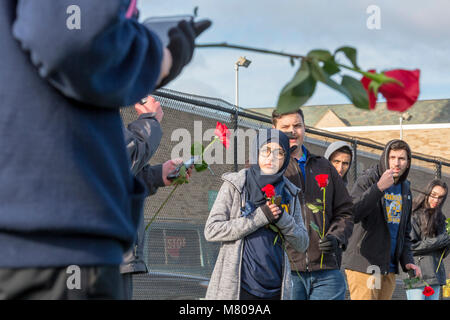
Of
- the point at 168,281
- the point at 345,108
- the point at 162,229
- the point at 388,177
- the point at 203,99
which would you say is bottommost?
the point at 168,281

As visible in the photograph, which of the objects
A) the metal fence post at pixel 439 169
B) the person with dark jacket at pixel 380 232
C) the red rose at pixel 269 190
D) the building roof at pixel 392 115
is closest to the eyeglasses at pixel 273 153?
the red rose at pixel 269 190

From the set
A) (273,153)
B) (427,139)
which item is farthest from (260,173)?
(427,139)

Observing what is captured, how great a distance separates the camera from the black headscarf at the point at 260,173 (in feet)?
15.9

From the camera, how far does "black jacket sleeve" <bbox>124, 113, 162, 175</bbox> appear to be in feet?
12.5

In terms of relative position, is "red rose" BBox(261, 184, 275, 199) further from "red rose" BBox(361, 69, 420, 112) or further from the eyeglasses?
"red rose" BBox(361, 69, 420, 112)

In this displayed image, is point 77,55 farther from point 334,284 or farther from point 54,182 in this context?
point 334,284

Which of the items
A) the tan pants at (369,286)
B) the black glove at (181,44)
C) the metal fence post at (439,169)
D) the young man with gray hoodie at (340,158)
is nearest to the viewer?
the black glove at (181,44)

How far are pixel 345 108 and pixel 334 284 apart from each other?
4888 centimetres

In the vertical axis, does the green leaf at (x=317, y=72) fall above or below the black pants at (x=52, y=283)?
above

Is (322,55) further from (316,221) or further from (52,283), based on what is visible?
(316,221)

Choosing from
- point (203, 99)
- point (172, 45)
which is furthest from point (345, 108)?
point (172, 45)

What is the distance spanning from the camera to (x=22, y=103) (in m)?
1.46

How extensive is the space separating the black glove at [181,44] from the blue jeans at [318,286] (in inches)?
144

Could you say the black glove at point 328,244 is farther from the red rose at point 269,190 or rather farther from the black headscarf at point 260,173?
the red rose at point 269,190
